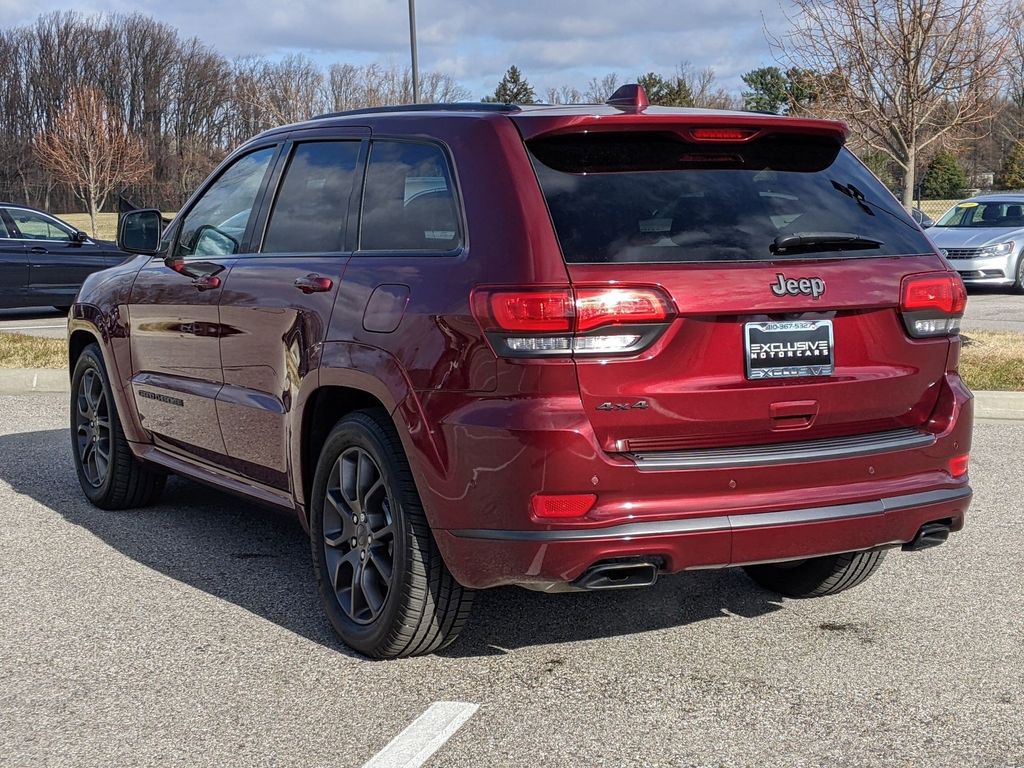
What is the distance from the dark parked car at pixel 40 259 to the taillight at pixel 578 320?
16.1 m

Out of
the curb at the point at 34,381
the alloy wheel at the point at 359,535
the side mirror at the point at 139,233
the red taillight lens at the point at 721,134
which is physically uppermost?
the red taillight lens at the point at 721,134

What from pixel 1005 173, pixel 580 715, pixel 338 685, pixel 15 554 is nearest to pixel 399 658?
pixel 338 685

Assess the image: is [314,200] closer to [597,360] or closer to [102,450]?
[597,360]

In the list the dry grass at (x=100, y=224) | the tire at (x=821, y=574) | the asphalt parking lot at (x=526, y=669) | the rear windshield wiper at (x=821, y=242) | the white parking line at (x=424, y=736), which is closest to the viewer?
the white parking line at (x=424, y=736)

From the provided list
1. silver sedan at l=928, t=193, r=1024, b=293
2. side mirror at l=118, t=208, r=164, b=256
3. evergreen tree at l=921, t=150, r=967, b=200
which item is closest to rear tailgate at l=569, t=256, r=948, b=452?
side mirror at l=118, t=208, r=164, b=256

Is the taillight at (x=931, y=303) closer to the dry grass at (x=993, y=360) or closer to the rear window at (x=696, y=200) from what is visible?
the rear window at (x=696, y=200)

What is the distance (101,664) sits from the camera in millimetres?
4395

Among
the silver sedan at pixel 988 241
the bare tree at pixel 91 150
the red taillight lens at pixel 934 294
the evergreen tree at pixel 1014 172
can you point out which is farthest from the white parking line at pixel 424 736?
the evergreen tree at pixel 1014 172

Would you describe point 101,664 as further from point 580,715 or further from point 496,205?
point 496,205

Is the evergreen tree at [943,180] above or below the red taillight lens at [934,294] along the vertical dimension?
above

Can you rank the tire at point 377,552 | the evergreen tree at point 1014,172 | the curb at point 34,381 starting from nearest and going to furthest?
1. the tire at point 377,552
2. the curb at point 34,381
3. the evergreen tree at point 1014,172

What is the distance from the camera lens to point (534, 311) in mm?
3736

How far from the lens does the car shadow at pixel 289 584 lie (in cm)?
476

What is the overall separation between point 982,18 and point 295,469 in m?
12.9
